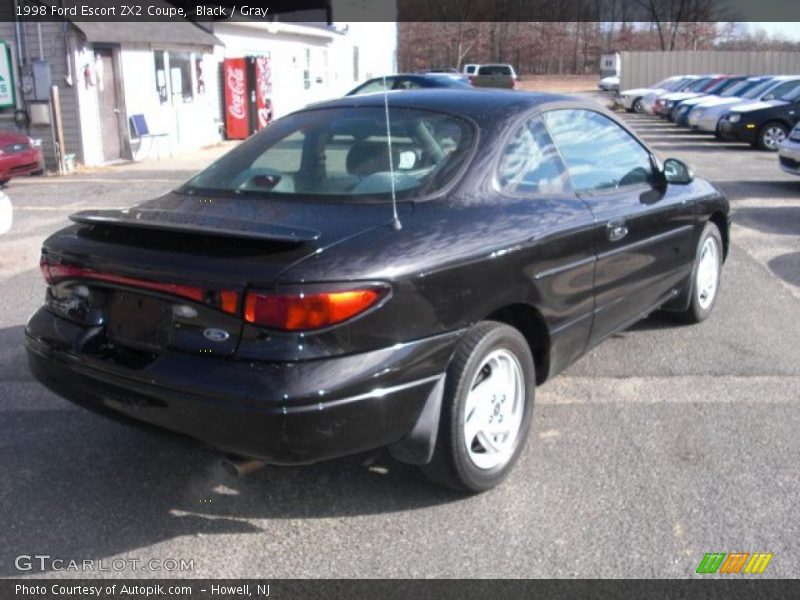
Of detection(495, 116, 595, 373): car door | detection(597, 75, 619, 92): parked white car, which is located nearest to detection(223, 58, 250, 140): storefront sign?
detection(495, 116, 595, 373): car door

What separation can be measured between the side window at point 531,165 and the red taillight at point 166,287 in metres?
1.39

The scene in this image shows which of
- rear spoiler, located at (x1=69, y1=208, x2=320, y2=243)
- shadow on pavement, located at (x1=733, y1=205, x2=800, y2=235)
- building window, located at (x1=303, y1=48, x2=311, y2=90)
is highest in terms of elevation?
building window, located at (x1=303, y1=48, x2=311, y2=90)

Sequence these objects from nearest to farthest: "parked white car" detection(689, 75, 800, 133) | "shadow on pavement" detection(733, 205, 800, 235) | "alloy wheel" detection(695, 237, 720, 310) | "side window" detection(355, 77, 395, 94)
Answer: "alloy wheel" detection(695, 237, 720, 310) → "shadow on pavement" detection(733, 205, 800, 235) → "side window" detection(355, 77, 395, 94) → "parked white car" detection(689, 75, 800, 133)

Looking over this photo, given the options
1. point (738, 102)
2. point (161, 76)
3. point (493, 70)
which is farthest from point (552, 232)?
point (493, 70)

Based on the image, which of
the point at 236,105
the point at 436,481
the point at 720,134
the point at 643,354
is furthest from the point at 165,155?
the point at 436,481

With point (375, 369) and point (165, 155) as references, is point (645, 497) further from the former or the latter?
point (165, 155)

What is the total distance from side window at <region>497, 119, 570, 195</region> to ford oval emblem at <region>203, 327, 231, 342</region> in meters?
1.43

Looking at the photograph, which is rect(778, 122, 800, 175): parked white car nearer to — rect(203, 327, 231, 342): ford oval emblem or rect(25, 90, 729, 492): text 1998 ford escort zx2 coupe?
rect(25, 90, 729, 492): text 1998 ford escort zx2 coupe

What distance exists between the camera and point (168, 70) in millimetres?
17922

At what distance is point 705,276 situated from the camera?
5789mm

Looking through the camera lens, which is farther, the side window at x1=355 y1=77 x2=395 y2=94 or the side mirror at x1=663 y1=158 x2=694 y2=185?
the side window at x1=355 y1=77 x2=395 y2=94

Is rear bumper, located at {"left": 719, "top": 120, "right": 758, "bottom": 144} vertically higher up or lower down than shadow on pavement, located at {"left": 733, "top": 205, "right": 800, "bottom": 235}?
higher up

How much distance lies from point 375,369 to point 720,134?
18419mm

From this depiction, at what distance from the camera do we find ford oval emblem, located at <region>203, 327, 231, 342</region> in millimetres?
2941
